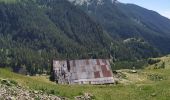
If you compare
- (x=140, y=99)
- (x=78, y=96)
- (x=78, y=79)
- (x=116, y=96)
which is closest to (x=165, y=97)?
(x=140, y=99)

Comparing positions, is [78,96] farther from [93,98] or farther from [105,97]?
[105,97]

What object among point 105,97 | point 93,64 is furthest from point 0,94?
point 93,64

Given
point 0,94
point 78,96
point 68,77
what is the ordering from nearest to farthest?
point 0,94 < point 78,96 < point 68,77

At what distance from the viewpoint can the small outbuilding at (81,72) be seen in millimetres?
71688

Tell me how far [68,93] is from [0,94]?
12.5 metres

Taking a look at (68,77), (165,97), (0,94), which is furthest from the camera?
(68,77)

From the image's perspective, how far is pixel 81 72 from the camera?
73.2 metres

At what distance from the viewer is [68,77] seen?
7144 centimetres

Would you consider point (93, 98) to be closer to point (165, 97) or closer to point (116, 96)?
point (116, 96)

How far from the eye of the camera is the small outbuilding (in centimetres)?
7169

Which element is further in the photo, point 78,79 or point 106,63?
point 106,63

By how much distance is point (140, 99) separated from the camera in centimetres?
4353

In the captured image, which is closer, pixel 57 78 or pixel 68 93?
pixel 68 93

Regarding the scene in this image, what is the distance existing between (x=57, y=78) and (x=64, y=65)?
3413 millimetres
